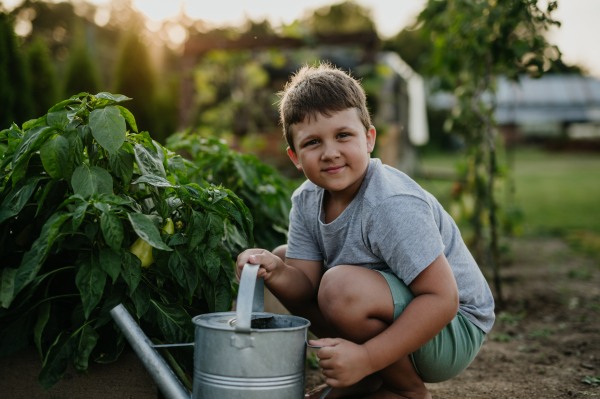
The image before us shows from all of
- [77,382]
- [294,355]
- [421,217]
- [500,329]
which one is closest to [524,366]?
[500,329]

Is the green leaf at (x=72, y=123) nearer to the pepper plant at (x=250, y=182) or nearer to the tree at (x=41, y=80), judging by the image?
the pepper plant at (x=250, y=182)

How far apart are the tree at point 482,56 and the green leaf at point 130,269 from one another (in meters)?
2.28

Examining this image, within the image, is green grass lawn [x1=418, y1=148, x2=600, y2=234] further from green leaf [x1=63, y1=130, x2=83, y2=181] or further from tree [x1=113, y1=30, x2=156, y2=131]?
tree [x1=113, y1=30, x2=156, y2=131]

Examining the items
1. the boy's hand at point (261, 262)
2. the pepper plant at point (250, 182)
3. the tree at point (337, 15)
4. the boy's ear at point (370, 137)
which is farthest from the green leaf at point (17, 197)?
the tree at point (337, 15)

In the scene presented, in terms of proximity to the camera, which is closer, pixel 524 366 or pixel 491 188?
pixel 524 366

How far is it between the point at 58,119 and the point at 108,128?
15 centimetres

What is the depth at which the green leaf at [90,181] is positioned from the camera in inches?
49.1

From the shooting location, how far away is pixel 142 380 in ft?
4.70

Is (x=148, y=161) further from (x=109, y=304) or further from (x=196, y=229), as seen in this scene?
(x=109, y=304)

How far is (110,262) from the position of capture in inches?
48.0

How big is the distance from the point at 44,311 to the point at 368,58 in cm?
677

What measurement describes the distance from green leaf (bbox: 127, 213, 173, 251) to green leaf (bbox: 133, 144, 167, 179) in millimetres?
183

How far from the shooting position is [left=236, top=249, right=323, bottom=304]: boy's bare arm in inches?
57.0

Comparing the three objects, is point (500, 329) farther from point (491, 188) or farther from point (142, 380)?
point (142, 380)
